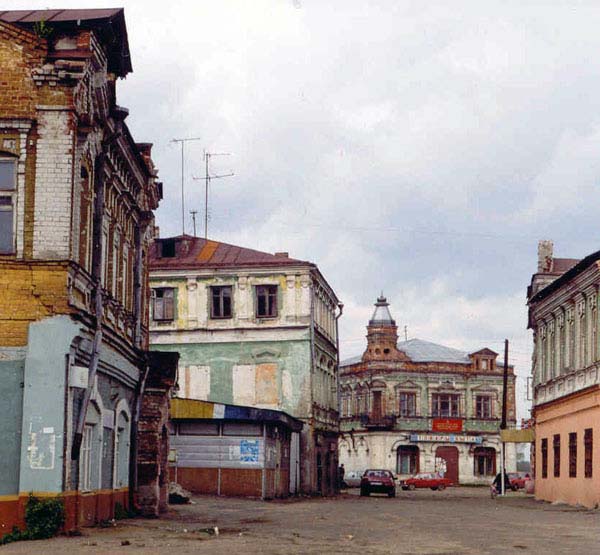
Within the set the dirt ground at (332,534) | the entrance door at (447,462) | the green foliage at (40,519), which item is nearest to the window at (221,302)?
the dirt ground at (332,534)

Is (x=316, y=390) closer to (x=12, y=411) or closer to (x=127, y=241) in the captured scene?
(x=127, y=241)

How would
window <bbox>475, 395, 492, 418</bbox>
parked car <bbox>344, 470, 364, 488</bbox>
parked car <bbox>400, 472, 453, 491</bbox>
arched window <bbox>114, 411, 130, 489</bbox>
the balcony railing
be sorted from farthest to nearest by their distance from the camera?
window <bbox>475, 395, 492, 418</bbox> → the balcony railing → parked car <bbox>344, 470, 364, 488</bbox> → parked car <bbox>400, 472, 453, 491</bbox> → arched window <bbox>114, 411, 130, 489</bbox>

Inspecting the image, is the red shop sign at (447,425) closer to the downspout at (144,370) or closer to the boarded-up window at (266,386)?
the boarded-up window at (266,386)

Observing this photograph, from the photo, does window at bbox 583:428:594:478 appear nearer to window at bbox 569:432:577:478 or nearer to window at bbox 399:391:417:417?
window at bbox 569:432:577:478

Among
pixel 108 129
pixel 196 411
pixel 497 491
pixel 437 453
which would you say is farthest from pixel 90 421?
pixel 437 453

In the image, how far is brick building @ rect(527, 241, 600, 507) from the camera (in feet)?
119

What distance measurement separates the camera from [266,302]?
5012cm

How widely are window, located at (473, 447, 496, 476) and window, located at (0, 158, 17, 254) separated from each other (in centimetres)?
6532

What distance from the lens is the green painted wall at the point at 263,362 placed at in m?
49.4

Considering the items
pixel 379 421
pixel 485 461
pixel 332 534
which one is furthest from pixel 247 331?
pixel 485 461

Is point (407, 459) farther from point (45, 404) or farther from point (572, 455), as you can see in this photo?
point (45, 404)

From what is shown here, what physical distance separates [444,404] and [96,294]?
210 ft

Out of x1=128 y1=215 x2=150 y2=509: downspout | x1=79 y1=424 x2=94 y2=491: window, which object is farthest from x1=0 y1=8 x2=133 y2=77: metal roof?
x1=79 y1=424 x2=94 y2=491: window

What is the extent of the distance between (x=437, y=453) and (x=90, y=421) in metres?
62.5
